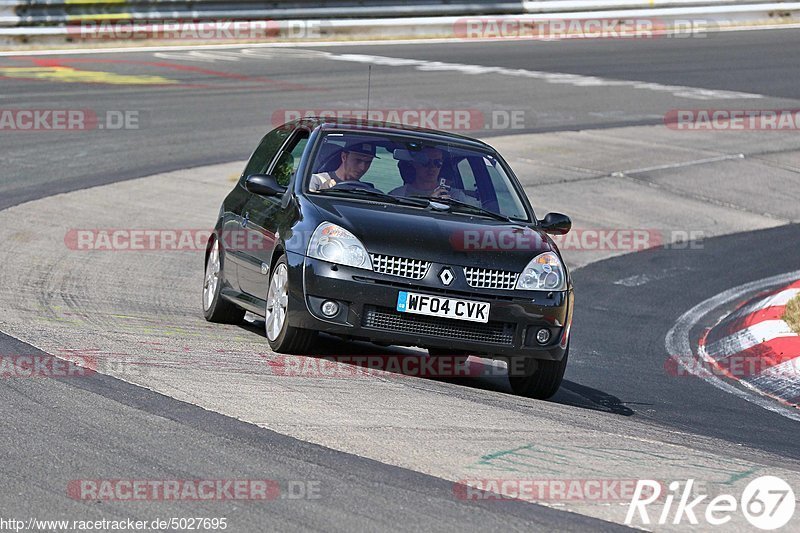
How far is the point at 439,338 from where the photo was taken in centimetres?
796

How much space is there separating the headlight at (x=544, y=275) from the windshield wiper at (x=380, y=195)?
855 mm

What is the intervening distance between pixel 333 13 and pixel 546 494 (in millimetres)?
25267

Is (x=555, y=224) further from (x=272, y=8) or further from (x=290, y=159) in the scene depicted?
(x=272, y=8)

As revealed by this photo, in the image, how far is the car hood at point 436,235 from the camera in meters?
8.02

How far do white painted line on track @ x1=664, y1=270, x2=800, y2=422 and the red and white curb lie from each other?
0.15 metres

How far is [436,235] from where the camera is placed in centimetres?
816

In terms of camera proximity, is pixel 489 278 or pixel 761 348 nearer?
pixel 489 278

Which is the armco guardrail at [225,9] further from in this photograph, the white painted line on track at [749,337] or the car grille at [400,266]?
the car grille at [400,266]

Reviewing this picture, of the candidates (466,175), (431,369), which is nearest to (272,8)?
(466,175)

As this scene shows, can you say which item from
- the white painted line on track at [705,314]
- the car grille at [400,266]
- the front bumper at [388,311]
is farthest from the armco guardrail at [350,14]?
the car grille at [400,266]

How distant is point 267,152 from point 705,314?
182 inches

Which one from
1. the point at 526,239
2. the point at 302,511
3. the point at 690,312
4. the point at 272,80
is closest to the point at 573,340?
the point at 690,312

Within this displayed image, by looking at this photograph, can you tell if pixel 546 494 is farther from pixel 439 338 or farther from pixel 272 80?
pixel 272 80

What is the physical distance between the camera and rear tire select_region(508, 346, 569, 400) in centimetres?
848
